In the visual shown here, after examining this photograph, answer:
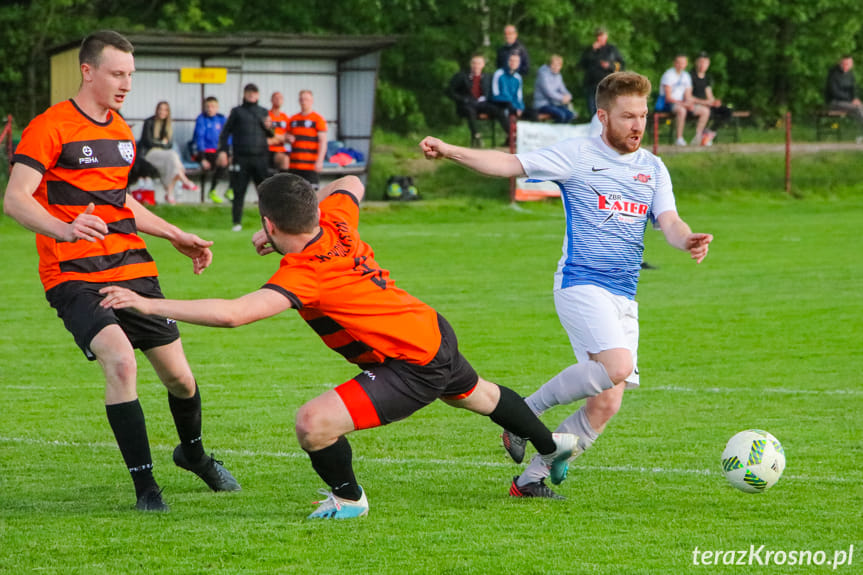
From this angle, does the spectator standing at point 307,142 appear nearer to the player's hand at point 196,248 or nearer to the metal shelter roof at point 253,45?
the metal shelter roof at point 253,45

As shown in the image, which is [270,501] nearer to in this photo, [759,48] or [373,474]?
[373,474]

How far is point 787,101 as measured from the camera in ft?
135

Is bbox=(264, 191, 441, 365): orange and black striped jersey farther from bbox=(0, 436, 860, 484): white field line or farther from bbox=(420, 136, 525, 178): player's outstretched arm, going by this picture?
bbox=(0, 436, 860, 484): white field line

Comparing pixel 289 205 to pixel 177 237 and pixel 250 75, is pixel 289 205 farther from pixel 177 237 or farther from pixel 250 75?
pixel 250 75

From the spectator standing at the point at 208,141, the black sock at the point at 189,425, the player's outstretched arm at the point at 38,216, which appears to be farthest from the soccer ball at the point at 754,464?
the spectator standing at the point at 208,141

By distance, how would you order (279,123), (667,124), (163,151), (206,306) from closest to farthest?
(206,306) < (279,123) < (163,151) < (667,124)

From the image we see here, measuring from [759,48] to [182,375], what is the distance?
37755 mm

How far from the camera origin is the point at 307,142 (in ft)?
64.4

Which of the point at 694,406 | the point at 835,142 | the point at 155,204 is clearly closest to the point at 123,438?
the point at 694,406

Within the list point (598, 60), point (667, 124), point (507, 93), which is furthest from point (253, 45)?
point (667, 124)

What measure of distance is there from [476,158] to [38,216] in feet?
6.35

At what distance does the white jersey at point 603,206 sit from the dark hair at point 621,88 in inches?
10.2

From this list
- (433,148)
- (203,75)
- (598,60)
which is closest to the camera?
(433,148)

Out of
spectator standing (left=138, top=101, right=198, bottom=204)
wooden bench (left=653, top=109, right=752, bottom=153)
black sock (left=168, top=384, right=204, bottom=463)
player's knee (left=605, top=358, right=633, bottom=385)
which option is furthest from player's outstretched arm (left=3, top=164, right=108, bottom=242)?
wooden bench (left=653, top=109, right=752, bottom=153)
